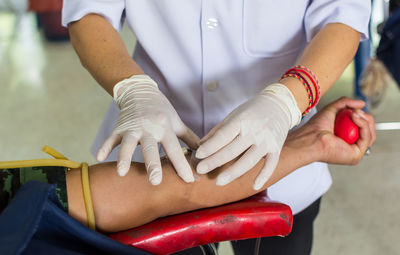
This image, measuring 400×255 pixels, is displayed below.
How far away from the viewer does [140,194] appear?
34.5 inches

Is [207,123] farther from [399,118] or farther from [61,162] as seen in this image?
[399,118]

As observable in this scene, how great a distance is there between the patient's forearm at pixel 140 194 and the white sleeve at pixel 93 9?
0.39 meters

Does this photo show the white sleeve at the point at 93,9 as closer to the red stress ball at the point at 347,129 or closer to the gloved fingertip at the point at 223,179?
the gloved fingertip at the point at 223,179

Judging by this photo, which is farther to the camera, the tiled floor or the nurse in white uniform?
the tiled floor

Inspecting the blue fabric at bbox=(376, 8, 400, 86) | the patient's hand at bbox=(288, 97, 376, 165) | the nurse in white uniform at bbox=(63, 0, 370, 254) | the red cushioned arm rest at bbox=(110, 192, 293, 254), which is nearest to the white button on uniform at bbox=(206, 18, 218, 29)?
the nurse in white uniform at bbox=(63, 0, 370, 254)

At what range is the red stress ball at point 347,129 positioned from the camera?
1.00 meters

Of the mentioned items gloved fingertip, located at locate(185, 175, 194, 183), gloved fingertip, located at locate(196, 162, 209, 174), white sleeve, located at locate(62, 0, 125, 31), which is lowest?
gloved fingertip, located at locate(185, 175, 194, 183)

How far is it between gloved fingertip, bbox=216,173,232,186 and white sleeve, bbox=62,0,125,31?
51 centimetres

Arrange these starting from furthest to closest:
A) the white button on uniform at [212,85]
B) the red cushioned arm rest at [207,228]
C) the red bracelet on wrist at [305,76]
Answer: the white button on uniform at [212,85], the red bracelet on wrist at [305,76], the red cushioned arm rest at [207,228]

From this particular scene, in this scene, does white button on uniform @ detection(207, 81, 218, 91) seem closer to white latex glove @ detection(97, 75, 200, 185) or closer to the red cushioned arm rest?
white latex glove @ detection(97, 75, 200, 185)

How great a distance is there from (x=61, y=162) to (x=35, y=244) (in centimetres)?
20

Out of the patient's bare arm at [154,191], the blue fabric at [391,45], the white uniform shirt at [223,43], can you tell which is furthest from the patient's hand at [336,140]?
the blue fabric at [391,45]

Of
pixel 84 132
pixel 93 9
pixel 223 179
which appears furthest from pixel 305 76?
pixel 84 132

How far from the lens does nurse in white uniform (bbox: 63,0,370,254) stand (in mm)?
856
